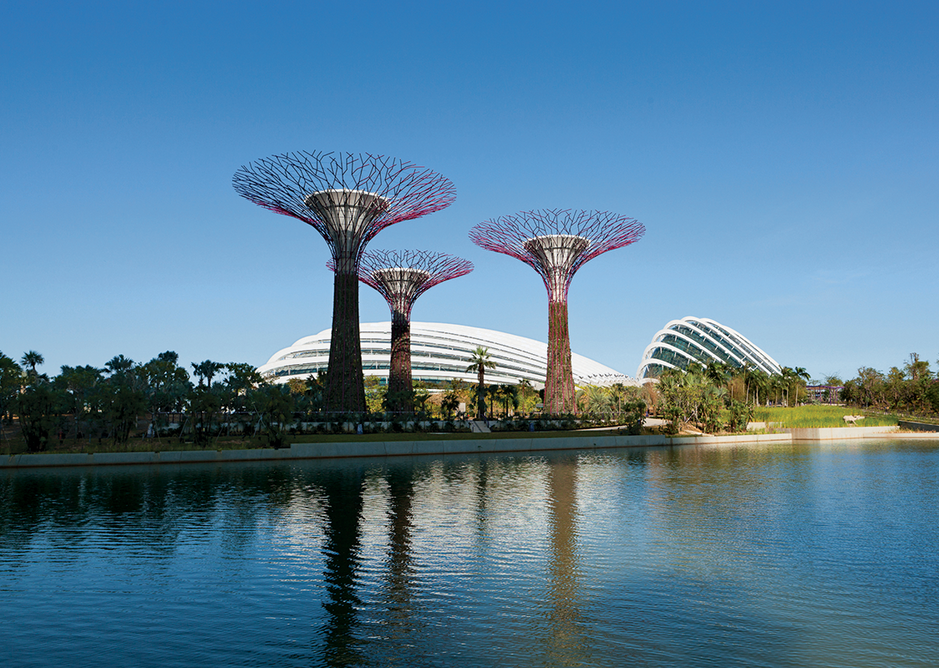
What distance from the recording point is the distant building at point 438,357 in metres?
122

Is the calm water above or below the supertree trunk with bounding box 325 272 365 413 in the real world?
below

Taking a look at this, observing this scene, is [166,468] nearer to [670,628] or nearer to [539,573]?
[539,573]

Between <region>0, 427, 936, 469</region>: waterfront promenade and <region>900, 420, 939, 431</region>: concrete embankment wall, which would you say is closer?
<region>0, 427, 936, 469</region>: waterfront promenade

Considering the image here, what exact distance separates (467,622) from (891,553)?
10.6 meters

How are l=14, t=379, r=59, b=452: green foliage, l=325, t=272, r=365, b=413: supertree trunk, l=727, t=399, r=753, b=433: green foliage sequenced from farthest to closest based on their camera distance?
l=727, t=399, r=753, b=433: green foliage
l=325, t=272, r=365, b=413: supertree trunk
l=14, t=379, r=59, b=452: green foliage

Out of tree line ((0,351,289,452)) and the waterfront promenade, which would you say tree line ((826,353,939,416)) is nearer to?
the waterfront promenade

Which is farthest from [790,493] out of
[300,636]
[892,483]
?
[300,636]

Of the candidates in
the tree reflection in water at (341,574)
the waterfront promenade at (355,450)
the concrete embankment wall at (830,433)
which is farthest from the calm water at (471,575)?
the concrete embankment wall at (830,433)

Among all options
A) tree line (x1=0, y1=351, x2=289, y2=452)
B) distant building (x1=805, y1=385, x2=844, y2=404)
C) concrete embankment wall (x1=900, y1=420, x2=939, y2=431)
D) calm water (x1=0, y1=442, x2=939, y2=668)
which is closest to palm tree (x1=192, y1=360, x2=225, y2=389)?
tree line (x1=0, y1=351, x2=289, y2=452)

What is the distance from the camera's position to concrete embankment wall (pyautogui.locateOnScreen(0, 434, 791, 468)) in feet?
116

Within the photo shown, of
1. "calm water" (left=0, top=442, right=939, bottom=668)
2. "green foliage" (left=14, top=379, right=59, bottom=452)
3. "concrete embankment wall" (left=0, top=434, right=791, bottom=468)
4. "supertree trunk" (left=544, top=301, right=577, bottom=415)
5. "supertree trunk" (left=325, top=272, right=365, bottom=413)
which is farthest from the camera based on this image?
"supertree trunk" (left=544, top=301, right=577, bottom=415)

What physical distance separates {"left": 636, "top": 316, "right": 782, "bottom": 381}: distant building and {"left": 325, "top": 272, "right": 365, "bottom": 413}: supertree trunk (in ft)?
300

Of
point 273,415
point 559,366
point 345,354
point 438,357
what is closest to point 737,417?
point 559,366

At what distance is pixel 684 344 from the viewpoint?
14188 centimetres
